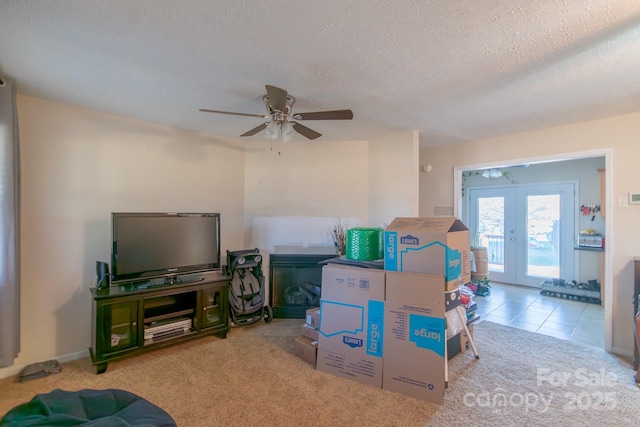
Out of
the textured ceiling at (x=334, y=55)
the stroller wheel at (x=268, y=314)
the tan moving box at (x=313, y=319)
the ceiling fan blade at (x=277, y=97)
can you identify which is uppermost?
the textured ceiling at (x=334, y=55)

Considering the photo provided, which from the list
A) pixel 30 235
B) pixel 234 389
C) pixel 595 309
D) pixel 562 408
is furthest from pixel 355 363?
pixel 595 309

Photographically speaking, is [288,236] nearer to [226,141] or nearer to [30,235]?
[226,141]

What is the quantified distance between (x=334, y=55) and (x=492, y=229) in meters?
5.56

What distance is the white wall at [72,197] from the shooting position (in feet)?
8.13

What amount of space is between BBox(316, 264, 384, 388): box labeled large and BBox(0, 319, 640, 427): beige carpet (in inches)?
4.1

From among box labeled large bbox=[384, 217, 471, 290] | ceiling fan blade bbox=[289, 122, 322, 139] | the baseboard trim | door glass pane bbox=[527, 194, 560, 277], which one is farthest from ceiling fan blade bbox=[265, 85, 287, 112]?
door glass pane bbox=[527, 194, 560, 277]

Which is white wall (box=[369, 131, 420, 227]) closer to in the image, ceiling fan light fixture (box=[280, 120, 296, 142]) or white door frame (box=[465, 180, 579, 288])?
ceiling fan light fixture (box=[280, 120, 296, 142])

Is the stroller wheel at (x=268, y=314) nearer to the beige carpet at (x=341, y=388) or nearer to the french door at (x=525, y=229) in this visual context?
the beige carpet at (x=341, y=388)

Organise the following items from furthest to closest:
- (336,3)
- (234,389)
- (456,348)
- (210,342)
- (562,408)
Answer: (210,342) → (456,348) → (234,389) → (562,408) → (336,3)

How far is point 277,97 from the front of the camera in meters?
2.05

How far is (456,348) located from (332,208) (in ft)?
7.24

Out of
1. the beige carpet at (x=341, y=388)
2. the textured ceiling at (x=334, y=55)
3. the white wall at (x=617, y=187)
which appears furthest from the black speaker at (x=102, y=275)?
the white wall at (x=617, y=187)

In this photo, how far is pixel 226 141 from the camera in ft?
12.5

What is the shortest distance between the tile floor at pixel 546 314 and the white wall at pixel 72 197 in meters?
4.58
